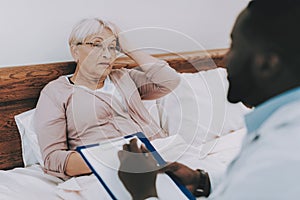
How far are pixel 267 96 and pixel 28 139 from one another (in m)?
1.23

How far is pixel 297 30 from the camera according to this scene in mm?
484

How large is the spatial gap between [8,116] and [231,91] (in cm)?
123

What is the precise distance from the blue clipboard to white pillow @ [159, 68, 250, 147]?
489 mm

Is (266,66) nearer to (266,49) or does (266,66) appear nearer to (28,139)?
(266,49)

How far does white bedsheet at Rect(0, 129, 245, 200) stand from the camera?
1297mm

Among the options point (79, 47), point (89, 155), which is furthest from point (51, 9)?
point (89, 155)

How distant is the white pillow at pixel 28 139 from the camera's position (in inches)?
61.1

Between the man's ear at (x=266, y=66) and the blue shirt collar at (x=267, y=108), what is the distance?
0.03 meters

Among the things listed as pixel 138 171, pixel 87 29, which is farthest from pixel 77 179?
pixel 87 29

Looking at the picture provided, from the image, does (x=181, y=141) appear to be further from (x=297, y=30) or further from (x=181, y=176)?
(x=297, y=30)

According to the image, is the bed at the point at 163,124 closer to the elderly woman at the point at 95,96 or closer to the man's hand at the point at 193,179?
the elderly woman at the point at 95,96

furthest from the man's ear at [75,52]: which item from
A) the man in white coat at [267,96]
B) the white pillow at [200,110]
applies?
the man in white coat at [267,96]

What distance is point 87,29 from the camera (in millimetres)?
1564

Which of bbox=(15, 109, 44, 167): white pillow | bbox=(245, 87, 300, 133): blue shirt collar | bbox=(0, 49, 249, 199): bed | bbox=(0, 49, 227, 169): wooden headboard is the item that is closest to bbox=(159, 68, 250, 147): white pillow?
bbox=(0, 49, 249, 199): bed
